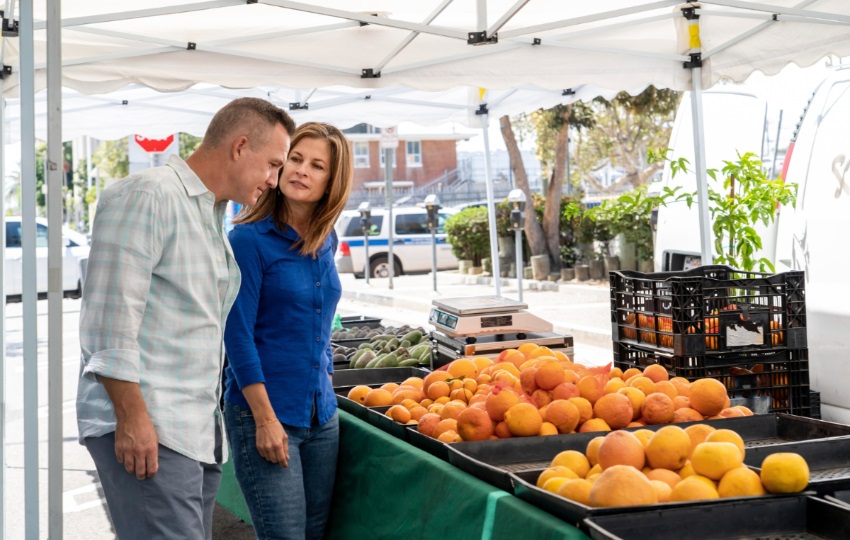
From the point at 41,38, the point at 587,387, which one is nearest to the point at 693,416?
the point at 587,387

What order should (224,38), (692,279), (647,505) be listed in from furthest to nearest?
1. (224,38)
2. (692,279)
3. (647,505)

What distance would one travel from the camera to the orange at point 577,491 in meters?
2.27

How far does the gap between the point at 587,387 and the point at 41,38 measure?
4.12 m

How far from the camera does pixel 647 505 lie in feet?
6.85

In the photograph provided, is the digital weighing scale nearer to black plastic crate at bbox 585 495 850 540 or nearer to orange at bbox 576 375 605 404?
orange at bbox 576 375 605 404

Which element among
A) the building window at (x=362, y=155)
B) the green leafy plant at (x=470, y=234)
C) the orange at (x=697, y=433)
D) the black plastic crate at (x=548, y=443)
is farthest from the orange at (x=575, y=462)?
the building window at (x=362, y=155)

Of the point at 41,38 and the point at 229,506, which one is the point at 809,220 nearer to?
the point at 229,506

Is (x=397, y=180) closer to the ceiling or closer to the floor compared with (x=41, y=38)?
closer to the ceiling

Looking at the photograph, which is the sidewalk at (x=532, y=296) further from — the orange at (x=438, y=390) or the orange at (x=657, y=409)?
the orange at (x=657, y=409)

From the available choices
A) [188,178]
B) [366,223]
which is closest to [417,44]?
[188,178]

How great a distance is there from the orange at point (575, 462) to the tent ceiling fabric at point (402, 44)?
3.29m

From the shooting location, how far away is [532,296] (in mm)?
19422

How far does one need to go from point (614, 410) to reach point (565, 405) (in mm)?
168

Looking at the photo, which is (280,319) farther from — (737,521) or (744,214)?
(744,214)
